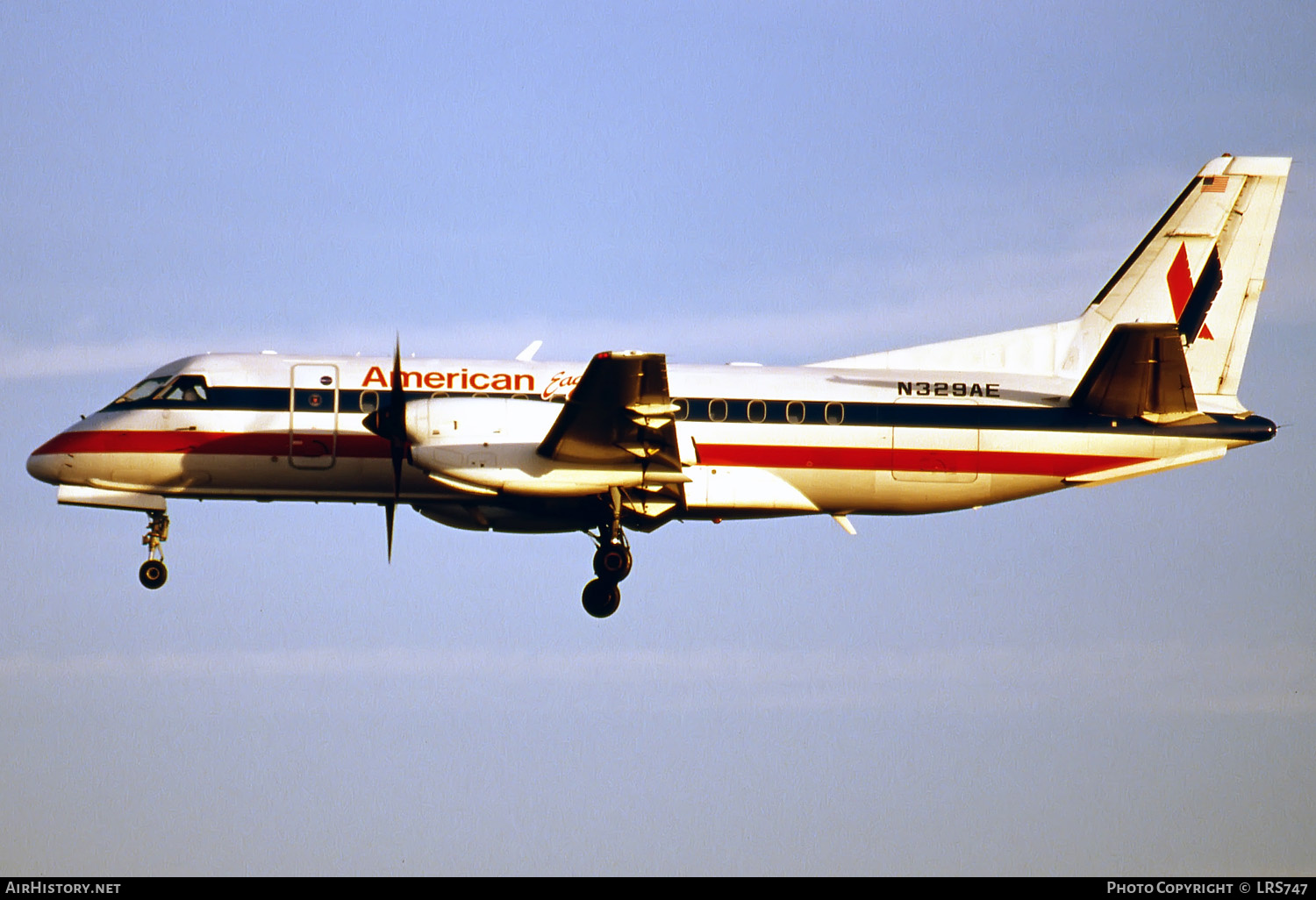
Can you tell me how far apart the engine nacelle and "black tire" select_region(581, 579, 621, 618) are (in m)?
1.93

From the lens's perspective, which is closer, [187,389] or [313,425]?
[313,425]

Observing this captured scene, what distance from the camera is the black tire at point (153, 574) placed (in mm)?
23969

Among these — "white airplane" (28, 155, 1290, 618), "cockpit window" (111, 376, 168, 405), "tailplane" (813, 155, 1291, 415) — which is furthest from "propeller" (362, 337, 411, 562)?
"tailplane" (813, 155, 1291, 415)

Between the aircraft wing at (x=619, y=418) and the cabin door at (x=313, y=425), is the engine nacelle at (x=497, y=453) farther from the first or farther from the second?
the cabin door at (x=313, y=425)

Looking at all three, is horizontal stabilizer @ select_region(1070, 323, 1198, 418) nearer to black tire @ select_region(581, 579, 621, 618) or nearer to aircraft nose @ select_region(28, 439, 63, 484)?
black tire @ select_region(581, 579, 621, 618)

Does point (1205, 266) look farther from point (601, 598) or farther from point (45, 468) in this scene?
point (45, 468)

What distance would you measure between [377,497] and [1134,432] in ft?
39.2

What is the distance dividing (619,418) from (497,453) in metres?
1.83

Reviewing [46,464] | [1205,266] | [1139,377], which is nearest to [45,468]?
[46,464]

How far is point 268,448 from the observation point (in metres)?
23.2

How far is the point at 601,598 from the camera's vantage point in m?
24.0

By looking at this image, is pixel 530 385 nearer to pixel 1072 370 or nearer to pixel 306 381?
pixel 306 381

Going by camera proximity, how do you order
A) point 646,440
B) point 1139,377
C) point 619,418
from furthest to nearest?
1. point 1139,377
2. point 646,440
3. point 619,418

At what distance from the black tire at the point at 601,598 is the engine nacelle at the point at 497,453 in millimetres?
1935
